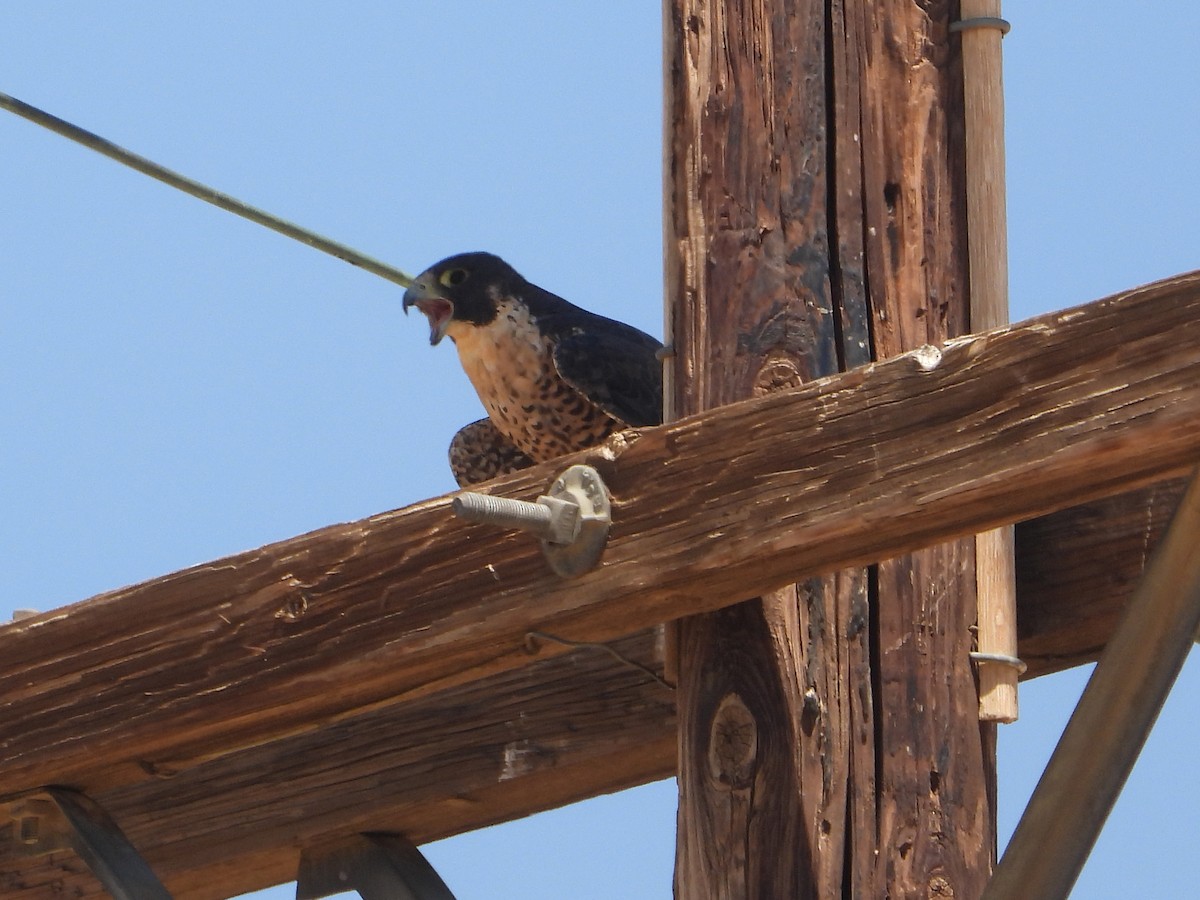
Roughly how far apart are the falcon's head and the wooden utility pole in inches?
80.0

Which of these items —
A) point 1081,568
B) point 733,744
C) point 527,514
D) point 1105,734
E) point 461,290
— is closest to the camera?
point 1105,734

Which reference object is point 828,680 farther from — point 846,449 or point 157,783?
point 157,783

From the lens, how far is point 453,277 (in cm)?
519

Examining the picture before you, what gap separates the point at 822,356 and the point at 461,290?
2506 mm

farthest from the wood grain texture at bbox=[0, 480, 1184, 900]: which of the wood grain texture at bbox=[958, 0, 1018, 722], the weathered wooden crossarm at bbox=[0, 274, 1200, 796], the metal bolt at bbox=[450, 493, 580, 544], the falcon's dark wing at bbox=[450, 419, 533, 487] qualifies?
the falcon's dark wing at bbox=[450, 419, 533, 487]

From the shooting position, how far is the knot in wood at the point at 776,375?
2715mm

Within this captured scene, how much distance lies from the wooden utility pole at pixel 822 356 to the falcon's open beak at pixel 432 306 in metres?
2.11

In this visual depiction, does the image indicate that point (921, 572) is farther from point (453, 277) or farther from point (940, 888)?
point (453, 277)

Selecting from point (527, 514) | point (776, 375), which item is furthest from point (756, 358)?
point (527, 514)

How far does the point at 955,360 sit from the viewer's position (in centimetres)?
223

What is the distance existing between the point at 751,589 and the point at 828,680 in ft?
0.77

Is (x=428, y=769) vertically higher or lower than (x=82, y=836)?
higher

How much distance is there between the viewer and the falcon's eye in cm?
517

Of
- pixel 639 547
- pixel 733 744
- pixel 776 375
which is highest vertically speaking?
pixel 776 375
